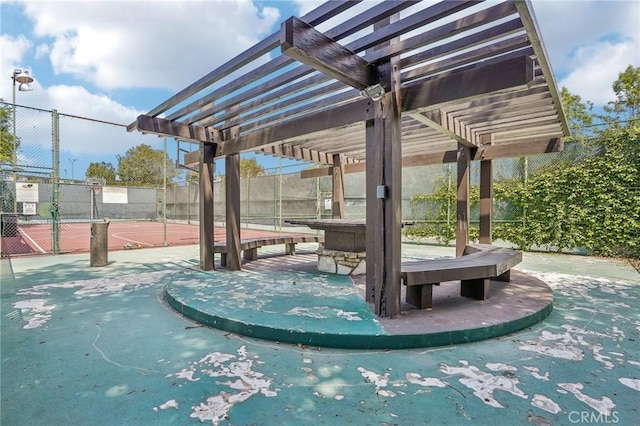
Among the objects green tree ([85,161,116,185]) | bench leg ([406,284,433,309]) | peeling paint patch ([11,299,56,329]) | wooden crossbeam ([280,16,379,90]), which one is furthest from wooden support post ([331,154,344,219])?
green tree ([85,161,116,185])

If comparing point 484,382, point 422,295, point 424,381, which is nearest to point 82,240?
point 422,295

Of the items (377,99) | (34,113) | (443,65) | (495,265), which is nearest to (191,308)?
(377,99)

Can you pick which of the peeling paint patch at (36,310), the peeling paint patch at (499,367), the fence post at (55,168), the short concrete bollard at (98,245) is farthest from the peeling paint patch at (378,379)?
the fence post at (55,168)

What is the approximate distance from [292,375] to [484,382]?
48.6 inches

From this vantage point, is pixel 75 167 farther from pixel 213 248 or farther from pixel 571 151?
pixel 571 151

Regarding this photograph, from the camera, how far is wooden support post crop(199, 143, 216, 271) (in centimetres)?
541

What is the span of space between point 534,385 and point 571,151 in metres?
8.27

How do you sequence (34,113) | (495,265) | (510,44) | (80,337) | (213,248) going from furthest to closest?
(34,113) → (213,248) → (495,265) → (80,337) → (510,44)

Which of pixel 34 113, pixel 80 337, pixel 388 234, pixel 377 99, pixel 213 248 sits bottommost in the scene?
pixel 80 337

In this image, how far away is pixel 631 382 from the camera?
203cm

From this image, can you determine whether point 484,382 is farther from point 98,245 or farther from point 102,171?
point 102,171

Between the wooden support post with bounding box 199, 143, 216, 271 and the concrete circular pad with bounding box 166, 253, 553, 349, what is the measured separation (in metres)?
0.73

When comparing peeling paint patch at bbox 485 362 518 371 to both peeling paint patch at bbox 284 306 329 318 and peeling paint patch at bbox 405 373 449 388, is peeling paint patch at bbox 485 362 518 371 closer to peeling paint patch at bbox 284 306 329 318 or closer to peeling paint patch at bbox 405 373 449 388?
peeling paint patch at bbox 405 373 449 388

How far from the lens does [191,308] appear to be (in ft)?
10.8
